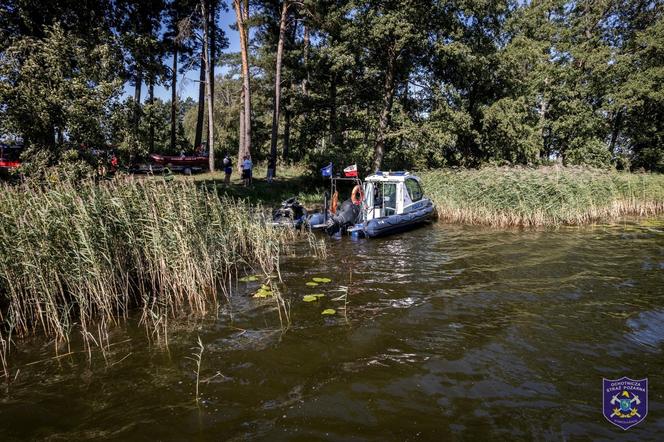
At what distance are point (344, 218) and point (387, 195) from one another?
2166mm

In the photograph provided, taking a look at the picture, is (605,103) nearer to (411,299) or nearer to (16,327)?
(411,299)

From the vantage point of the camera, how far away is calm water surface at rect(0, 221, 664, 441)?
3654 millimetres

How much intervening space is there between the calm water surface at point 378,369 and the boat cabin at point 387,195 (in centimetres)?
530

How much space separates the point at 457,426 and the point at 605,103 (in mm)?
29925

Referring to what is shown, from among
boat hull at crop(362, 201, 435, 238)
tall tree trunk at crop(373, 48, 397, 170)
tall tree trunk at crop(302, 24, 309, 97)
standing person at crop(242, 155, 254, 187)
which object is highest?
tall tree trunk at crop(302, 24, 309, 97)

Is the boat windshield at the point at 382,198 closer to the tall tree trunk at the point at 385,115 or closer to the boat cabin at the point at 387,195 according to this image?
the boat cabin at the point at 387,195

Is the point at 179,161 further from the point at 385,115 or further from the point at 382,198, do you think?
the point at 382,198

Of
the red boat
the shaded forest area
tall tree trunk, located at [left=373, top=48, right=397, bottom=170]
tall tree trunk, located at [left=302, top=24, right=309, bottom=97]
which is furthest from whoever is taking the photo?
tall tree trunk, located at [left=302, top=24, right=309, bottom=97]

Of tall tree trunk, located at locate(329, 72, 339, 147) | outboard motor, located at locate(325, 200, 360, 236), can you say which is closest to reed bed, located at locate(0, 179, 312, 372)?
outboard motor, located at locate(325, 200, 360, 236)

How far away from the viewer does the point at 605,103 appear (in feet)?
86.1

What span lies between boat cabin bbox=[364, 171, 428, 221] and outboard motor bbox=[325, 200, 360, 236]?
393mm

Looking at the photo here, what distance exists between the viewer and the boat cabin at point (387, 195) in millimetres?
12703

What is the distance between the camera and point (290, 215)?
1173 cm

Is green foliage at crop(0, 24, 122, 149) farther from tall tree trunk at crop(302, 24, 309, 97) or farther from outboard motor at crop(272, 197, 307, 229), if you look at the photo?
tall tree trunk at crop(302, 24, 309, 97)
